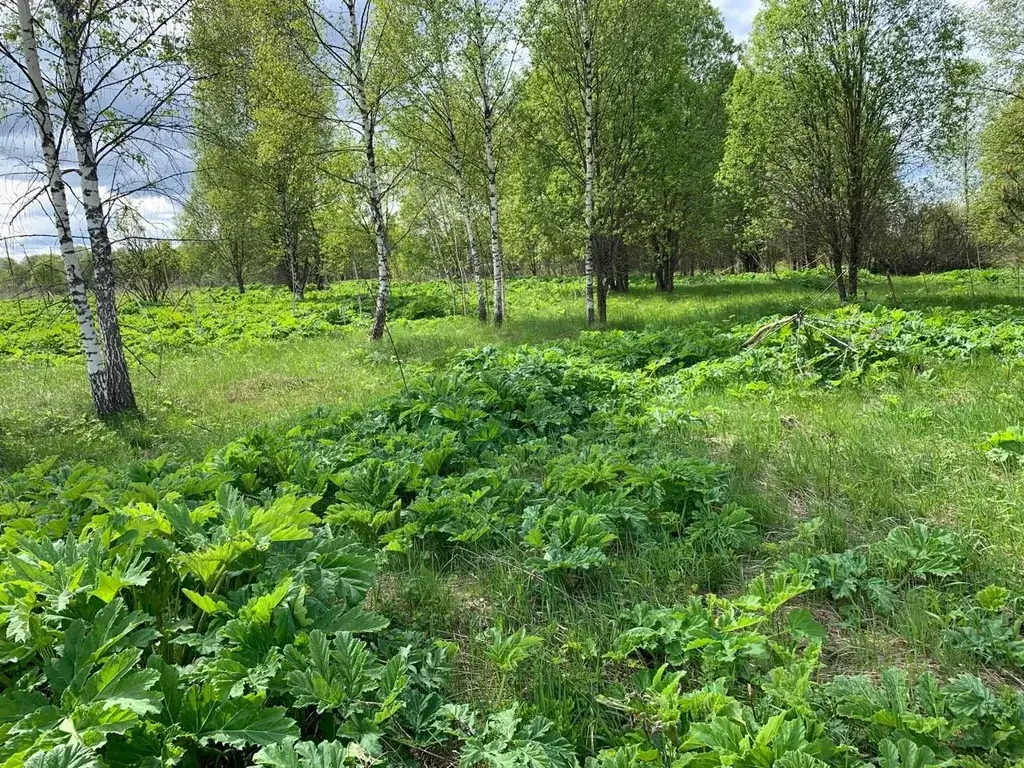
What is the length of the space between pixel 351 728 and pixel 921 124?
17192mm

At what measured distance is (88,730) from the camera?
138cm

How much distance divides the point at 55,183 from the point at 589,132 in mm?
10528

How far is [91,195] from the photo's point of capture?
22.8 ft

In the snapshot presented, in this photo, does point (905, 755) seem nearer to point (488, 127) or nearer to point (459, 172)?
point (488, 127)

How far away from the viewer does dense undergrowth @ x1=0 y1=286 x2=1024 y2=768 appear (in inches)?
61.6

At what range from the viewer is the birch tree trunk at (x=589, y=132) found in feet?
40.3

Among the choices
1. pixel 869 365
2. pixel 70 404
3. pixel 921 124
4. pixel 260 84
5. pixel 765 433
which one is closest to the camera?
pixel 765 433

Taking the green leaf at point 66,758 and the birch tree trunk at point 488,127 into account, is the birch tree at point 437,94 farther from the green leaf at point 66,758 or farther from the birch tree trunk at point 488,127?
the green leaf at point 66,758

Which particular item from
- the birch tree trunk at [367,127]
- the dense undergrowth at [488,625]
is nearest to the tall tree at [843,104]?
the birch tree trunk at [367,127]

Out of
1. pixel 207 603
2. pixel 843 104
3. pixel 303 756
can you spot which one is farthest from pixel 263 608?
pixel 843 104

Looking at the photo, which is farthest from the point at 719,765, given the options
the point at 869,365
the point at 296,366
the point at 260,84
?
the point at 260,84

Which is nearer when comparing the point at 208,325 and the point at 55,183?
the point at 55,183

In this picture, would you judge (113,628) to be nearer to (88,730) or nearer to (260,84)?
(88,730)

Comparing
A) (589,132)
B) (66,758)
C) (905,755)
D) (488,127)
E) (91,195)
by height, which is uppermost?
(488,127)
